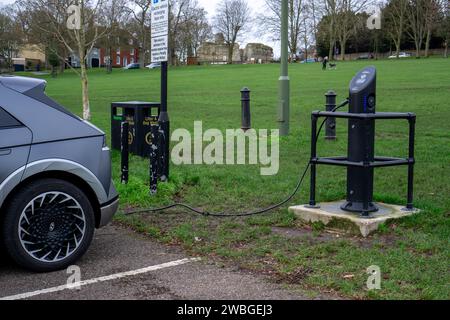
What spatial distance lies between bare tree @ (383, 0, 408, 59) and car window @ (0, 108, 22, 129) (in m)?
81.0

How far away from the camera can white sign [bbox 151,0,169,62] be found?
26.4ft

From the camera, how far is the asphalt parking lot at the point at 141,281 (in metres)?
4.63

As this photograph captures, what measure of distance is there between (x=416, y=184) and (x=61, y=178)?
5.08 meters


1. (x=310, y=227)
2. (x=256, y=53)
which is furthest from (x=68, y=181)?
(x=256, y=53)

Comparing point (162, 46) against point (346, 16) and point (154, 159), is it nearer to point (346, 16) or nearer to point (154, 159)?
point (154, 159)

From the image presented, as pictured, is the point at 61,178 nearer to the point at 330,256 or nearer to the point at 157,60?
the point at 330,256

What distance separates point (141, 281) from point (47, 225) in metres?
0.95

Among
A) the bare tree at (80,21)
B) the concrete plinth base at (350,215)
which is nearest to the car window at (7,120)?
the concrete plinth base at (350,215)

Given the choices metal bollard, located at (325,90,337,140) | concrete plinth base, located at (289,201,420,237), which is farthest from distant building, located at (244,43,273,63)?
concrete plinth base, located at (289,201,420,237)

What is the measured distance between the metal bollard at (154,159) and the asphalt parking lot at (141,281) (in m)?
2.24

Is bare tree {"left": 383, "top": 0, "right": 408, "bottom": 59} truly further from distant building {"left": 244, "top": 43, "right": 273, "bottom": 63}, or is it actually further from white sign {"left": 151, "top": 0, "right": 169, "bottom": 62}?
white sign {"left": 151, "top": 0, "right": 169, "bottom": 62}

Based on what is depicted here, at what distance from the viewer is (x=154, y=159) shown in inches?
319
